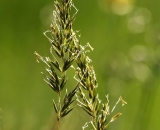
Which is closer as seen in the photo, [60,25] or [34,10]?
[60,25]

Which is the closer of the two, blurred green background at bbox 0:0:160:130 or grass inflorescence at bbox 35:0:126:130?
grass inflorescence at bbox 35:0:126:130

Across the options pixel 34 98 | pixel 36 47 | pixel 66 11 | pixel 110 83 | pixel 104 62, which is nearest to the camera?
pixel 66 11

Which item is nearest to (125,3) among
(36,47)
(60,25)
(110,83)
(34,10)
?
(36,47)

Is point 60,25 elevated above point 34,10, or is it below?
below

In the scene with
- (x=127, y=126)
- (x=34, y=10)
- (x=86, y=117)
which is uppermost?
(x=34, y=10)

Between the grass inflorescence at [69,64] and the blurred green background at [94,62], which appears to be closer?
the grass inflorescence at [69,64]

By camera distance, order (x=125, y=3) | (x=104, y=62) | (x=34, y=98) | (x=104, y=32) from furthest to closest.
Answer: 1. (x=104, y=32)
2. (x=125, y=3)
3. (x=34, y=98)
4. (x=104, y=62)

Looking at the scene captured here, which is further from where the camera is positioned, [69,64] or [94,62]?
[94,62]

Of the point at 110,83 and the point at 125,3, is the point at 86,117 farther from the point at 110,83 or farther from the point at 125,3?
the point at 125,3
